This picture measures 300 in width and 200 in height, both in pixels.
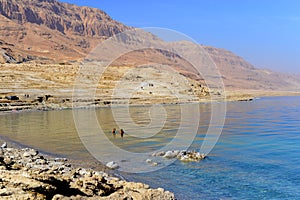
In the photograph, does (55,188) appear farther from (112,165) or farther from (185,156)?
(185,156)

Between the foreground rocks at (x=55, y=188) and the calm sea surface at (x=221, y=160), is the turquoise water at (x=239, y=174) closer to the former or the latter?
the calm sea surface at (x=221, y=160)

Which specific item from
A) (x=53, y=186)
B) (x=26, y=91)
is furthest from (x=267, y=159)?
(x=26, y=91)

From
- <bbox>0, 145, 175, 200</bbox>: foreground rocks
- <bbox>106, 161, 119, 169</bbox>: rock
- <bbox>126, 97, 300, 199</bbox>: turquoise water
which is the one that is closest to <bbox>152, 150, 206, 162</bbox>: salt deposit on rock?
<bbox>126, 97, 300, 199</bbox>: turquoise water

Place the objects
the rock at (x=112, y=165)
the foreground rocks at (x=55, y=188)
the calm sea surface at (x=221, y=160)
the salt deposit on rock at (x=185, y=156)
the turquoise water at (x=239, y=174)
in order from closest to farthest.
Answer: the foreground rocks at (x=55, y=188), the turquoise water at (x=239, y=174), the calm sea surface at (x=221, y=160), the rock at (x=112, y=165), the salt deposit on rock at (x=185, y=156)

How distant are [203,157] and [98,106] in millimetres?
56153

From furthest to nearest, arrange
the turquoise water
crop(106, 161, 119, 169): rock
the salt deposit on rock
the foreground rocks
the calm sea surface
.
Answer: the salt deposit on rock, crop(106, 161, 119, 169): rock, the calm sea surface, the turquoise water, the foreground rocks

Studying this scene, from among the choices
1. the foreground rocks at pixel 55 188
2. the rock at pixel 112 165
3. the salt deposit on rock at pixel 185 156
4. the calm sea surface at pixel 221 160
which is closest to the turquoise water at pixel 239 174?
the calm sea surface at pixel 221 160

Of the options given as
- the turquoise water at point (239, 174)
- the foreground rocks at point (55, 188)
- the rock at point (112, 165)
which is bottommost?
the turquoise water at point (239, 174)

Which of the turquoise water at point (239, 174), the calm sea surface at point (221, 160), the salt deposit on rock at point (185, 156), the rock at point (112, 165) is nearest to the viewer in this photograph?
the turquoise water at point (239, 174)

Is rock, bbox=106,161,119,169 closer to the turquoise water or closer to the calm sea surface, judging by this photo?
the calm sea surface

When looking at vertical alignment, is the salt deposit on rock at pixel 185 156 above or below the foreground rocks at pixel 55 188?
below

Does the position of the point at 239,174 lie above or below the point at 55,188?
below

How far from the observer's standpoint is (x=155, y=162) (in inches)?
784

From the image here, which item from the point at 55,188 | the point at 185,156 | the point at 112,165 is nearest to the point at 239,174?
the point at 185,156
